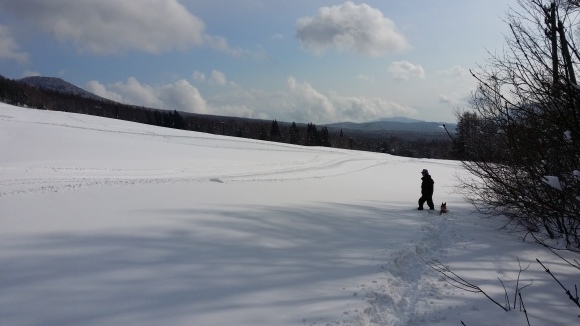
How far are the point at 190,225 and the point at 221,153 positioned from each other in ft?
71.3

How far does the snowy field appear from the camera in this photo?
463cm

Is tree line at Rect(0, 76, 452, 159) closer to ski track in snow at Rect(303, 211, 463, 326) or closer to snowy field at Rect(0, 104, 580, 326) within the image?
snowy field at Rect(0, 104, 580, 326)

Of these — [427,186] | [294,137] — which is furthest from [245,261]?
[294,137]

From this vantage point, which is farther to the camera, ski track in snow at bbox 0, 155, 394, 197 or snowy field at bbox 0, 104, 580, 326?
ski track in snow at bbox 0, 155, 394, 197

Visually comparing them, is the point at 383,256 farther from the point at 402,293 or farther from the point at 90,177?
the point at 90,177

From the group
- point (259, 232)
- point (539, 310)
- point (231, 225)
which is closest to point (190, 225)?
point (231, 225)

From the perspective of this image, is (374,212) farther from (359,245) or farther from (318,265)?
(318,265)

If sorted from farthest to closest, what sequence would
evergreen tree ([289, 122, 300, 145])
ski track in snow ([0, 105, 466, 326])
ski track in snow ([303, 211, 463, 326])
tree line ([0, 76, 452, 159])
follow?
1. evergreen tree ([289, 122, 300, 145])
2. tree line ([0, 76, 452, 159])
3. ski track in snow ([0, 105, 466, 326])
4. ski track in snow ([303, 211, 463, 326])

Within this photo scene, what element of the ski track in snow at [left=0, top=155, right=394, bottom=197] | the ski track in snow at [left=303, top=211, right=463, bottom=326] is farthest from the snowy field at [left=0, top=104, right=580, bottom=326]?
the ski track in snow at [left=0, top=155, right=394, bottom=197]

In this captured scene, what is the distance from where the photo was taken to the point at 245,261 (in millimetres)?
6227

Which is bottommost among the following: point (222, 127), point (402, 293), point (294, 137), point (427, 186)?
point (402, 293)

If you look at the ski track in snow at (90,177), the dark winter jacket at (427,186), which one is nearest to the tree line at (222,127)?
the ski track in snow at (90,177)

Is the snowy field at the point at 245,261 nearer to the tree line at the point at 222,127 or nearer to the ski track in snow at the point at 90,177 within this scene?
the ski track in snow at the point at 90,177

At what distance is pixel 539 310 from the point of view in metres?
4.77
